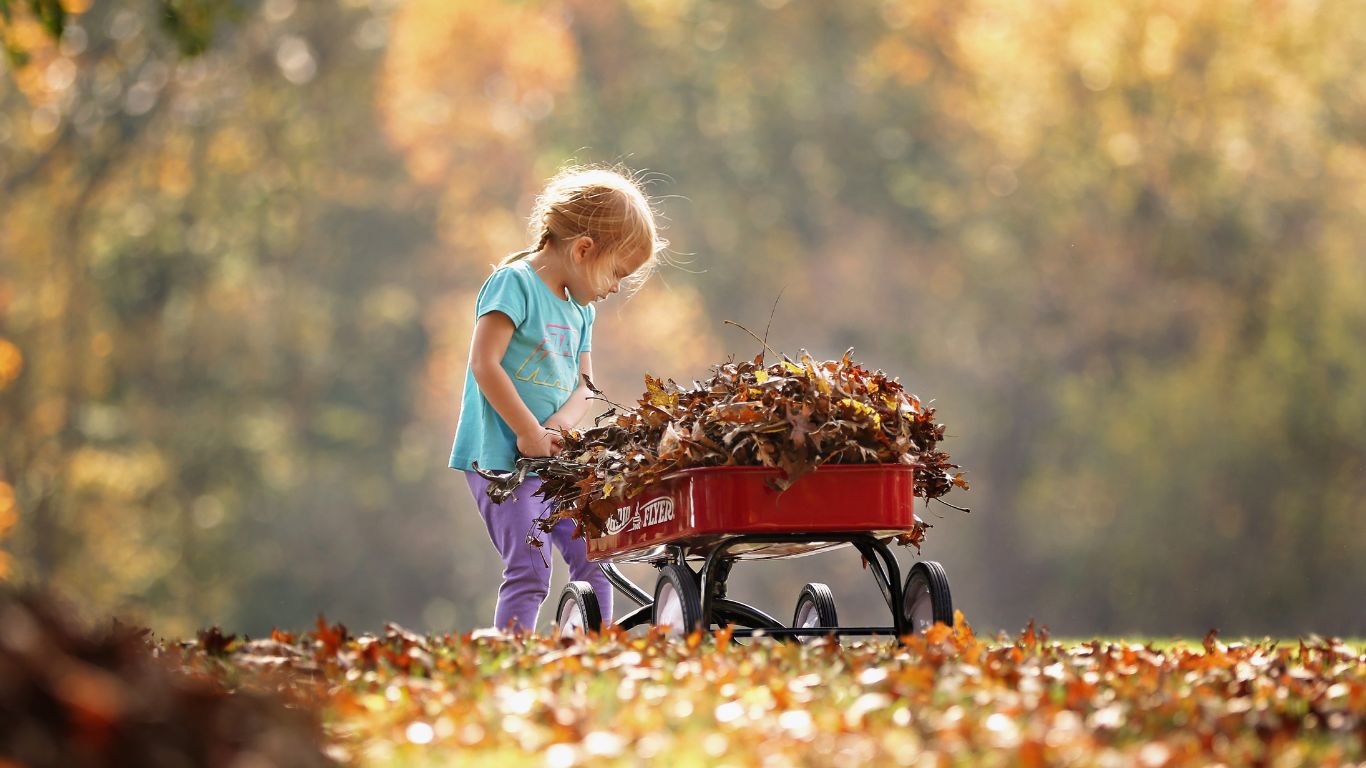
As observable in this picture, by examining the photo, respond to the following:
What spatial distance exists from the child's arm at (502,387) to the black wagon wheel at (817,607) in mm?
1191

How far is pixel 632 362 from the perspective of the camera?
28531 millimetres

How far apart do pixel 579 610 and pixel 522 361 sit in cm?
102

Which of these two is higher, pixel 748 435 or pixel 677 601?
pixel 748 435

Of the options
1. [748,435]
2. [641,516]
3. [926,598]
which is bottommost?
[926,598]

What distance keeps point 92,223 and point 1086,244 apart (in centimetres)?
1497

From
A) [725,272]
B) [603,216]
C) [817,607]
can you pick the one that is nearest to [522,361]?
[603,216]

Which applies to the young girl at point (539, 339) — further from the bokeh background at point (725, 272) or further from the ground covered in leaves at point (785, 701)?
the bokeh background at point (725, 272)

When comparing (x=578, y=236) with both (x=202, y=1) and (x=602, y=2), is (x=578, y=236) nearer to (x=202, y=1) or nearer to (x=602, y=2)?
(x=202, y=1)

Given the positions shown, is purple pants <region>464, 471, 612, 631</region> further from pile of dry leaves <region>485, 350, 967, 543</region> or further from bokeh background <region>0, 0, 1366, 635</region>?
bokeh background <region>0, 0, 1366, 635</region>

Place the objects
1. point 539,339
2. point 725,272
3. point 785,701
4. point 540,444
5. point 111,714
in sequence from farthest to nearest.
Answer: point 725,272
point 539,339
point 540,444
point 785,701
point 111,714

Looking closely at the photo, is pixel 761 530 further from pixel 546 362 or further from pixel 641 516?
pixel 546 362

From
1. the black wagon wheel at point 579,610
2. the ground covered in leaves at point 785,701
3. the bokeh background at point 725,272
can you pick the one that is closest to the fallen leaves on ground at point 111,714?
the ground covered in leaves at point 785,701

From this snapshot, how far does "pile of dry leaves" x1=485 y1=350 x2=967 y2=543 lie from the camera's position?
572 centimetres

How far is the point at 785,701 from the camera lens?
3.99 metres
